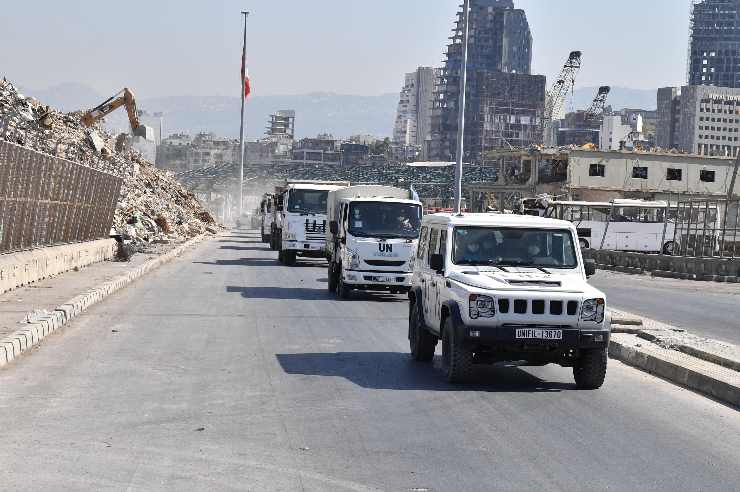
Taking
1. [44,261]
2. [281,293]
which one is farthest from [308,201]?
[44,261]

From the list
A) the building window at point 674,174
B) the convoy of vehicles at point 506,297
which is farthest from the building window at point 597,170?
the convoy of vehicles at point 506,297

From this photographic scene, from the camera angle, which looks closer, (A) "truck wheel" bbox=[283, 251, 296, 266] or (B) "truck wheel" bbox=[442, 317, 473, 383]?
(B) "truck wheel" bbox=[442, 317, 473, 383]

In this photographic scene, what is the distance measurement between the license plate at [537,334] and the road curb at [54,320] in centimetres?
541

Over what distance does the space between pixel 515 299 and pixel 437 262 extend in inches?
55.6

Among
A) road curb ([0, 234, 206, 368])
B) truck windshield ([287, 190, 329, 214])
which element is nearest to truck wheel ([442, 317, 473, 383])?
road curb ([0, 234, 206, 368])

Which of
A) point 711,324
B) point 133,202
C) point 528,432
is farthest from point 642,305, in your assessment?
point 133,202

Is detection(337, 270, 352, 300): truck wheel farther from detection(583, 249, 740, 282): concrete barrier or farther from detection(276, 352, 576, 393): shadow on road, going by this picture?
detection(583, 249, 740, 282): concrete barrier

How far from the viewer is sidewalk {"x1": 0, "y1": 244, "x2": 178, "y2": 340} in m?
17.1

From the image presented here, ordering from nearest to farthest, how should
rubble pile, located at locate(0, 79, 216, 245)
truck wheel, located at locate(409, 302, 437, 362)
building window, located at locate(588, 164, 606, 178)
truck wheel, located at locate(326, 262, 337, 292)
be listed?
truck wheel, located at locate(409, 302, 437, 362), truck wheel, located at locate(326, 262, 337, 292), rubble pile, located at locate(0, 79, 216, 245), building window, located at locate(588, 164, 606, 178)

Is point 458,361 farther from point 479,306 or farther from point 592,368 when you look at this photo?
point 592,368

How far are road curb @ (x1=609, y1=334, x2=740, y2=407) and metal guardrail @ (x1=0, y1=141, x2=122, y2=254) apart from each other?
1150 centimetres

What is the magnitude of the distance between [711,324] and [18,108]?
100 feet

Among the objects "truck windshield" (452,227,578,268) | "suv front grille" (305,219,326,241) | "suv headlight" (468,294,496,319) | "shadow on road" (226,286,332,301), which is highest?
"truck windshield" (452,227,578,268)

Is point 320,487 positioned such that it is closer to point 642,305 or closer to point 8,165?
point 8,165
